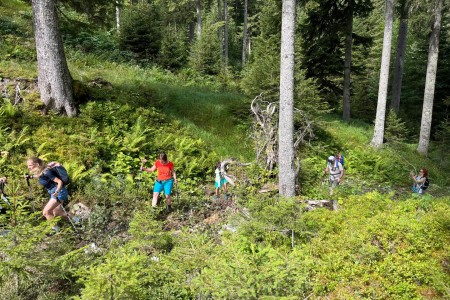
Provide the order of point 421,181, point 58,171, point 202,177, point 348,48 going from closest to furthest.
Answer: point 58,171
point 202,177
point 421,181
point 348,48

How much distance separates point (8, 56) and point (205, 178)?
8.99 metres

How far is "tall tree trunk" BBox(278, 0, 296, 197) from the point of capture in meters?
7.78

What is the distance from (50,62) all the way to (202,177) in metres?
5.51

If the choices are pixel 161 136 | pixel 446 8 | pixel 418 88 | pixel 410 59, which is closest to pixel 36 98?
pixel 161 136

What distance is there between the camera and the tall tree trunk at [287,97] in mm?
7777

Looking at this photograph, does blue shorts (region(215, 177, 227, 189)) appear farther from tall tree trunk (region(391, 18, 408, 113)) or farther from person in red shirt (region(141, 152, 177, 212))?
tall tree trunk (region(391, 18, 408, 113))

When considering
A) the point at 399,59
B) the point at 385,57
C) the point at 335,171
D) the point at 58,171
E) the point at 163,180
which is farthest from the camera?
the point at 399,59

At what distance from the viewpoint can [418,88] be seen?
26.9 meters

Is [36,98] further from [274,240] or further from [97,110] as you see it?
[274,240]

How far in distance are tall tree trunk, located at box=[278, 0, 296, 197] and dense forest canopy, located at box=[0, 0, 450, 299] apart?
0.11 ft

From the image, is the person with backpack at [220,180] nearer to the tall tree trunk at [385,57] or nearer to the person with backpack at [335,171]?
the person with backpack at [335,171]

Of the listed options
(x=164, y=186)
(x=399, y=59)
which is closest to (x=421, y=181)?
(x=164, y=186)

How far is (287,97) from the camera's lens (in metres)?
8.12

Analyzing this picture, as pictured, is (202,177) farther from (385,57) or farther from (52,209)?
(385,57)
